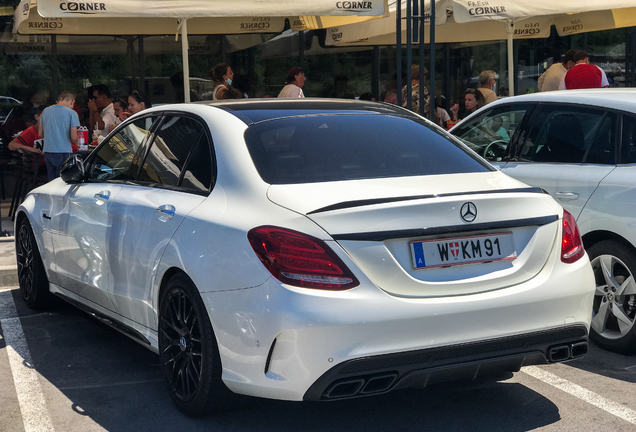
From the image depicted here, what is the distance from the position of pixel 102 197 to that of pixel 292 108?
1.40 m

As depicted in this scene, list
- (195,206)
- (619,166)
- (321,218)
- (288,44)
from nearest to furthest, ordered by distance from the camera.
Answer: (321,218)
(195,206)
(619,166)
(288,44)

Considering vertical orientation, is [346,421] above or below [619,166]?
below

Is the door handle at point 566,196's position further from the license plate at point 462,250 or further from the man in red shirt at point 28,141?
the man in red shirt at point 28,141

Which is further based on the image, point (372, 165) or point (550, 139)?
point (550, 139)

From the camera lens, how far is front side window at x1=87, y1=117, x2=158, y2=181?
506cm

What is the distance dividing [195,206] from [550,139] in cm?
282

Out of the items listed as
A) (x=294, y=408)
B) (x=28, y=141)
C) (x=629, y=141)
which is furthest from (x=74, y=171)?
(x=28, y=141)

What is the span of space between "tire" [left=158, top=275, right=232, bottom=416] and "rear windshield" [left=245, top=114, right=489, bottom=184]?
2.35 ft

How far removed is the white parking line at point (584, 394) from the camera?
13.6 ft

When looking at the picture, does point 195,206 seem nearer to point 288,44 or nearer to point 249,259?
point 249,259

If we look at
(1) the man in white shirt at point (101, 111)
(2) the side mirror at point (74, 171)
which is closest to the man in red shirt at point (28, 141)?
(1) the man in white shirt at point (101, 111)

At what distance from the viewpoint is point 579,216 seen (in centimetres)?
531

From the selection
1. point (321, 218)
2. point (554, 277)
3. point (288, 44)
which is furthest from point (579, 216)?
point (288, 44)

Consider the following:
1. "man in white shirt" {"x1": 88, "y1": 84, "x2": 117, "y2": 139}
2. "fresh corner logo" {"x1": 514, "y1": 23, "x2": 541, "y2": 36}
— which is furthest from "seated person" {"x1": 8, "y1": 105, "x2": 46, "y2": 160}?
"fresh corner logo" {"x1": 514, "y1": 23, "x2": 541, "y2": 36}
